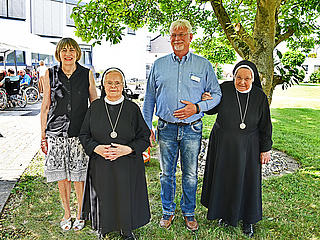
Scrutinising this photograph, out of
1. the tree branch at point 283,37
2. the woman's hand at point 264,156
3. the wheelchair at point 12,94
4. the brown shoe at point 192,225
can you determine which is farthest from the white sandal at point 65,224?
the wheelchair at point 12,94

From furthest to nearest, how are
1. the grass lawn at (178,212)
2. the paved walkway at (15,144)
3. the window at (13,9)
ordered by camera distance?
1. the window at (13,9)
2. the paved walkway at (15,144)
3. the grass lawn at (178,212)

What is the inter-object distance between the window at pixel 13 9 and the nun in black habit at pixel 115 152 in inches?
904

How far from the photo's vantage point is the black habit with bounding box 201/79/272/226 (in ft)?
10.6

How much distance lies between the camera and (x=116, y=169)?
3.00 metres

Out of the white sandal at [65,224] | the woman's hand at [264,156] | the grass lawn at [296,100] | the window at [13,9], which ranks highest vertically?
the window at [13,9]

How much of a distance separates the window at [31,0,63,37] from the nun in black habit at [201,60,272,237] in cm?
2555

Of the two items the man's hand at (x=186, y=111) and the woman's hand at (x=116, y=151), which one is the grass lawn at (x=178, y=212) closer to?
the woman's hand at (x=116, y=151)

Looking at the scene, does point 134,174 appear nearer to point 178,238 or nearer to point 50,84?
point 178,238

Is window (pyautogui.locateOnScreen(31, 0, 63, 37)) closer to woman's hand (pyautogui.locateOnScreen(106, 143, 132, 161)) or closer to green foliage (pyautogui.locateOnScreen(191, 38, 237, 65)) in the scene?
green foliage (pyautogui.locateOnScreen(191, 38, 237, 65))

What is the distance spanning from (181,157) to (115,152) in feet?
2.75

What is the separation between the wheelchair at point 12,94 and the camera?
40.3 ft

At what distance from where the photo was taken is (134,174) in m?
3.08

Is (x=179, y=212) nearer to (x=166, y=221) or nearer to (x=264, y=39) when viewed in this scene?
(x=166, y=221)

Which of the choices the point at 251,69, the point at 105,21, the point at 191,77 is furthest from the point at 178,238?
the point at 105,21
